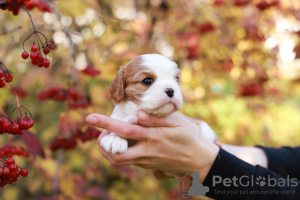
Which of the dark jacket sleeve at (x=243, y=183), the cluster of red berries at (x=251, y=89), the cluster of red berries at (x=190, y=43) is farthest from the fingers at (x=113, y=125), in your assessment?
the cluster of red berries at (x=251, y=89)

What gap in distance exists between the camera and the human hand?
192 cm

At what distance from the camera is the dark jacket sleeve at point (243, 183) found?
2.17 meters

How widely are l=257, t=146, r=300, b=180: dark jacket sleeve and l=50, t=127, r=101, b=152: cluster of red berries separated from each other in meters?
1.72

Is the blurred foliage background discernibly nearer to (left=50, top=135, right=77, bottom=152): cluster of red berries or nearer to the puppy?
(left=50, top=135, right=77, bottom=152): cluster of red berries

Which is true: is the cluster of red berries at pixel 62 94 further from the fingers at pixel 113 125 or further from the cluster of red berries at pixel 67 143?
the fingers at pixel 113 125

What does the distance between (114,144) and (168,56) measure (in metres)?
2.58

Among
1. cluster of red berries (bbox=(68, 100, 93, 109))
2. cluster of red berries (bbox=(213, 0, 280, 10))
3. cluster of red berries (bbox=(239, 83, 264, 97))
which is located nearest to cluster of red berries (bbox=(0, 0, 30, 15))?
cluster of red berries (bbox=(68, 100, 93, 109))

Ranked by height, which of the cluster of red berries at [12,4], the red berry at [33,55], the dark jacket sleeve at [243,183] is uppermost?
the cluster of red berries at [12,4]

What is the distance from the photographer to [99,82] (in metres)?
3.40

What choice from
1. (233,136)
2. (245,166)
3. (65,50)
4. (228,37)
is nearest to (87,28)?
(65,50)

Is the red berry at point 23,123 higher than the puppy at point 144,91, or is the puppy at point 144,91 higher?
the puppy at point 144,91

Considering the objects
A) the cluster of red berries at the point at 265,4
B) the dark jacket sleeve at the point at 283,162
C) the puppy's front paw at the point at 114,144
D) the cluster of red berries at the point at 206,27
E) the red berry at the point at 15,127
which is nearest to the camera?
the red berry at the point at 15,127

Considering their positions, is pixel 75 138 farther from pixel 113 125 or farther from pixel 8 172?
pixel 8 172

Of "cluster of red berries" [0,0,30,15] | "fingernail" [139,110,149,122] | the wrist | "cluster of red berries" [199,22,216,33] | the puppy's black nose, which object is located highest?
"cluster of red berries" [199,22,216,33]
